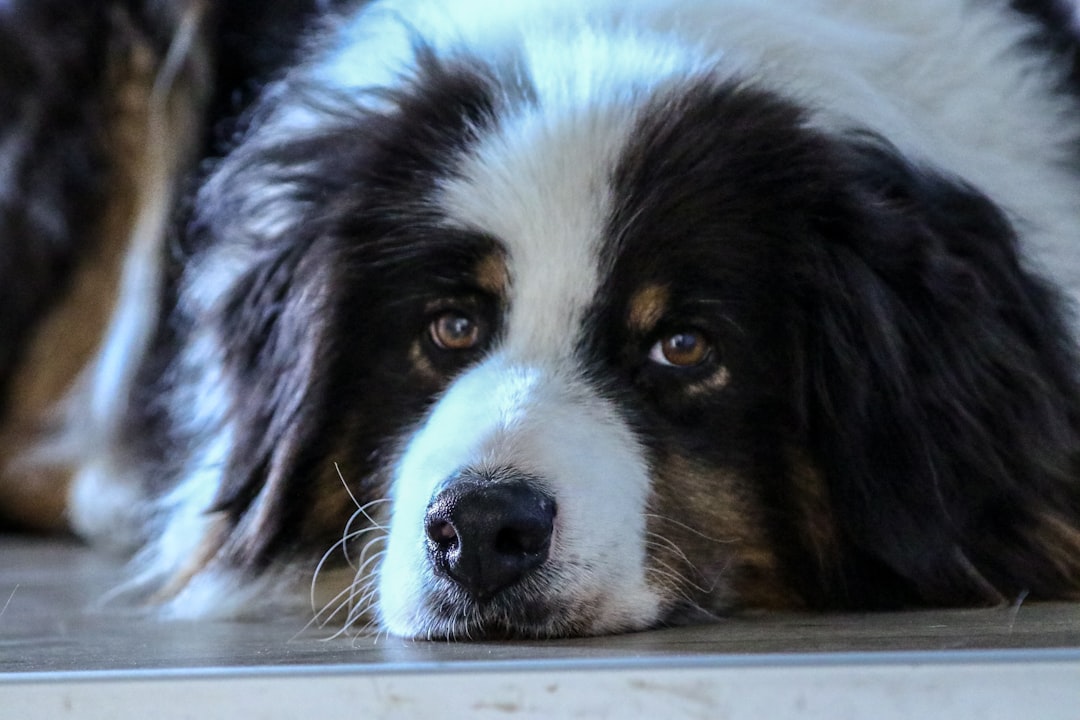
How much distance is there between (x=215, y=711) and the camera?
3.34ft

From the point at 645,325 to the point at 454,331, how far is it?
0.26 metres

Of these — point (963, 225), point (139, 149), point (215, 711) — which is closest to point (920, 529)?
point (963, 225)

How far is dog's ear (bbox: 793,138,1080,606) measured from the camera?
1.74 metres

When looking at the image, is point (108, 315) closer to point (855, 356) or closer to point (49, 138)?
point (49, 138)

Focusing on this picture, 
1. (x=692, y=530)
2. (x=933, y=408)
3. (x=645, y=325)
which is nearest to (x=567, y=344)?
(x=645, y=325)

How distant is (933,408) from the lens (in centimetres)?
175

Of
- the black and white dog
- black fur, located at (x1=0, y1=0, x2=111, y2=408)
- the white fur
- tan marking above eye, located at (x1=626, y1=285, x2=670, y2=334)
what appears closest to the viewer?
the black and white dog

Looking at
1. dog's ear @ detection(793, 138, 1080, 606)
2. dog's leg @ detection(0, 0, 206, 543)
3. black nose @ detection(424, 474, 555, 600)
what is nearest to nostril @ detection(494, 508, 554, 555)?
black nose @ detection(424, 474, 555, 600)

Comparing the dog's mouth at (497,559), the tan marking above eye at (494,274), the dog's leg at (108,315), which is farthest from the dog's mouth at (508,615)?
the dog's leg at (108,315)

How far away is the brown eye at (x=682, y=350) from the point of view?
1732 millimetres

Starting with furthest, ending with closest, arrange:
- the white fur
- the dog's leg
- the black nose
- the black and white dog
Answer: the dog's leg → the white fur → the black and white dog → the black nose

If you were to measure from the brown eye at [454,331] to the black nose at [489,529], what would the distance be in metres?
0.35

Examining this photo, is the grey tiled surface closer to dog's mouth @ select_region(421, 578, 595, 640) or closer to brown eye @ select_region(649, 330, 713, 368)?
dog's mouth @ select_region(421, 578, 595, 640)

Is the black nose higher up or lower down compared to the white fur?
lower down
